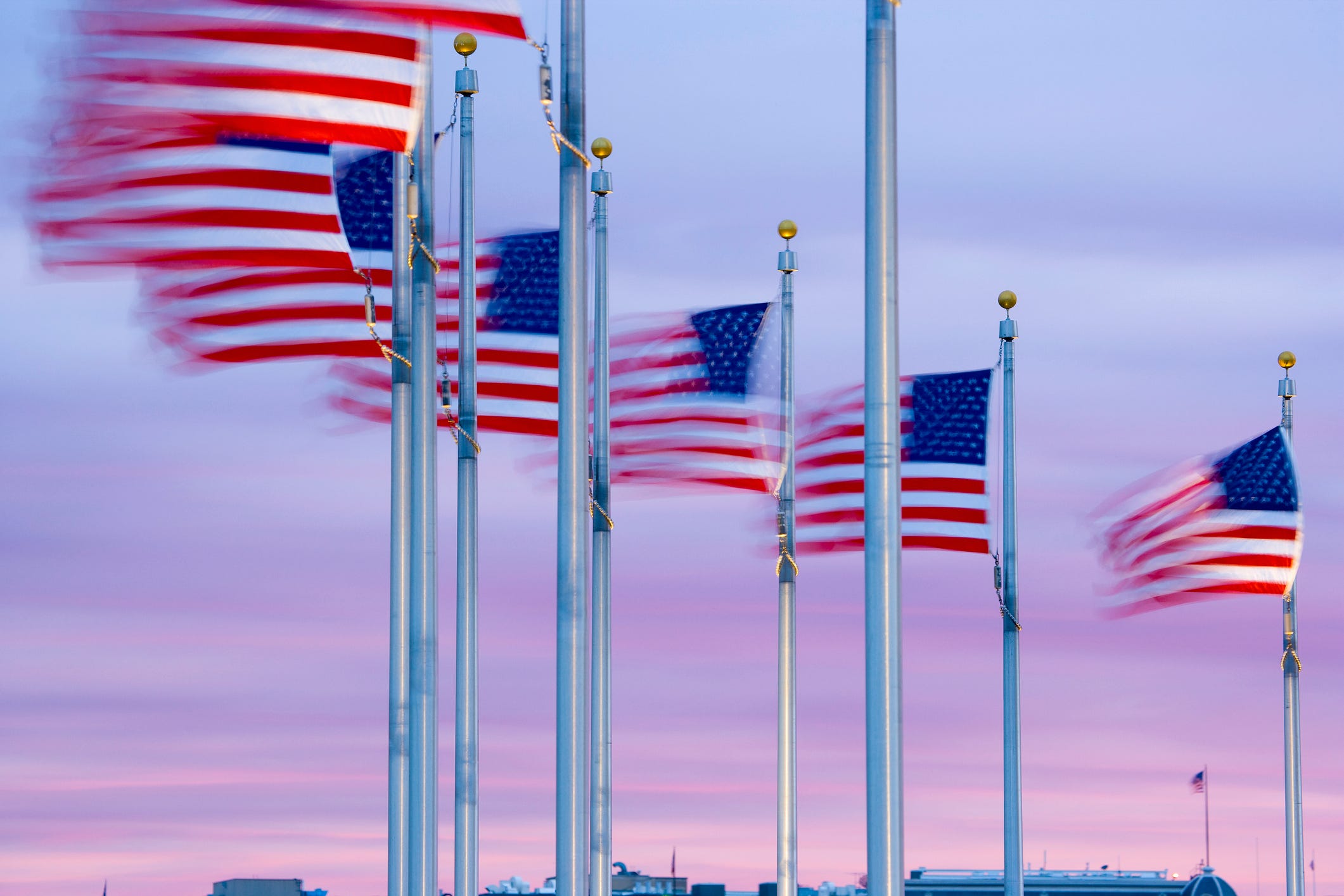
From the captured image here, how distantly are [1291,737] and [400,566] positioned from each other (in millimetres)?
20196

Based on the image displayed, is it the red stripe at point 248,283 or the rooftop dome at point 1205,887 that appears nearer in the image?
the red stripe at point 248,283

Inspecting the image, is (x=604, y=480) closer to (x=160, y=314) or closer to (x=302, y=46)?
(x=160, y=314)

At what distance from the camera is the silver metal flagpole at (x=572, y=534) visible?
2430 cm

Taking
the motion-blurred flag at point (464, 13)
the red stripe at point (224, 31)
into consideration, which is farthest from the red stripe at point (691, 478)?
the motion-blurred flag at point (464, 13)

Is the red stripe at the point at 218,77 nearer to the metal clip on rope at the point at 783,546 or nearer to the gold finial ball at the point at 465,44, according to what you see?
the gold finial ball at the point at 465,44

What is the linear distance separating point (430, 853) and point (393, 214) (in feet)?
31.1

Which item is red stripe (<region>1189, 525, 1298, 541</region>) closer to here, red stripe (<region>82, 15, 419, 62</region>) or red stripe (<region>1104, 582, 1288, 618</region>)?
red stripe (<region>1104, 582, 1288, 618</region>)

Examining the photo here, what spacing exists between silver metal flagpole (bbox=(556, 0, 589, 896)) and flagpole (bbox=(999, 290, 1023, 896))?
15.9 metres

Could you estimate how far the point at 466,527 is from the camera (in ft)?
103

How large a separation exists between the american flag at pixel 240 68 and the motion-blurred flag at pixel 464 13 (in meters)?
0.30

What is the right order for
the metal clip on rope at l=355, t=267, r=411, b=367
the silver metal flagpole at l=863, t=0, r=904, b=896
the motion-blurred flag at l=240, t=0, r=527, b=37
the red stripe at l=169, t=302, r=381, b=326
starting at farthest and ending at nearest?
1. the metal clip on rope at l=355, t=267, r=411, b=367
2. the red stripe at l=169, t=302, r=381, b=326
3. the motion-blurred flag at l=240, t=0, r=527, b=37
4. the silver metal flagpole at l=863, t=0, r=904, b=896

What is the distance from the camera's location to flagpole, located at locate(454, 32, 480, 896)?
2942 cm

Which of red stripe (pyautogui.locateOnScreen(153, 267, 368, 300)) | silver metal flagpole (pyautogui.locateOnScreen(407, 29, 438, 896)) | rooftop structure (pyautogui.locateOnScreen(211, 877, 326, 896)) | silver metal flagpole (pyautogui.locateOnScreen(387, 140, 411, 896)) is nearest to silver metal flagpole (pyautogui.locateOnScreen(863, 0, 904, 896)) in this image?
red stripe (pyautogui.locateOnScreen(153, 267, 368, 300))

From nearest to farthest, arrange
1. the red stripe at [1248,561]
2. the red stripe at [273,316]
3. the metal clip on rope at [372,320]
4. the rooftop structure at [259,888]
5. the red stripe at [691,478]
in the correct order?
the red stripe at [273,316]
the metal clip on rope at [372,320]
the red stripe at [691,478]
the red stripe at [1248,561]
the rooftop structure at [259,888]
